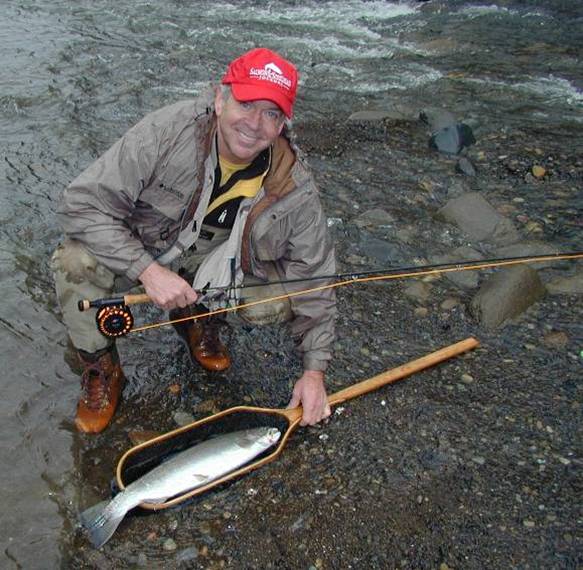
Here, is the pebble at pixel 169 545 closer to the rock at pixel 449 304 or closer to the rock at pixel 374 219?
the rock at pixel 449 304

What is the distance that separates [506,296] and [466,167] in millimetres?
2650

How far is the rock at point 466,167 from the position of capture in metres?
7.45

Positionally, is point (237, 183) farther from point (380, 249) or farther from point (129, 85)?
point (129, 85)

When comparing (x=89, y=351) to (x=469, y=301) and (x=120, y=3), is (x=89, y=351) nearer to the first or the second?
(x=469, y=301)

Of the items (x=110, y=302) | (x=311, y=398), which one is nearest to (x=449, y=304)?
(x=311, y=398)

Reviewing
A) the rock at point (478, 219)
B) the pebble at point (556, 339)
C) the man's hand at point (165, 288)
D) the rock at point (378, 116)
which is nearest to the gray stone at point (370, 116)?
the rock at point (378, 116)

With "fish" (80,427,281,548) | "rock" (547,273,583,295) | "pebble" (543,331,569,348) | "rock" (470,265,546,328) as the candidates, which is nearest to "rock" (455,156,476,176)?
"rock" (547,273,583,295)

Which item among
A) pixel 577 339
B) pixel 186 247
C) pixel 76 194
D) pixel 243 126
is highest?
pixel 243 126

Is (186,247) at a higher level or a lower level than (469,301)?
higher

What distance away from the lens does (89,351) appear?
4.12 meters

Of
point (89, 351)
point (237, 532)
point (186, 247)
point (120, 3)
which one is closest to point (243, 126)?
point (186, 247)

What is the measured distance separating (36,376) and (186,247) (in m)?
1.54

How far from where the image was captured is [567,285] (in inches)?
220

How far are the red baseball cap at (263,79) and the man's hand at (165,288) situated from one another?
1089 millimetres
